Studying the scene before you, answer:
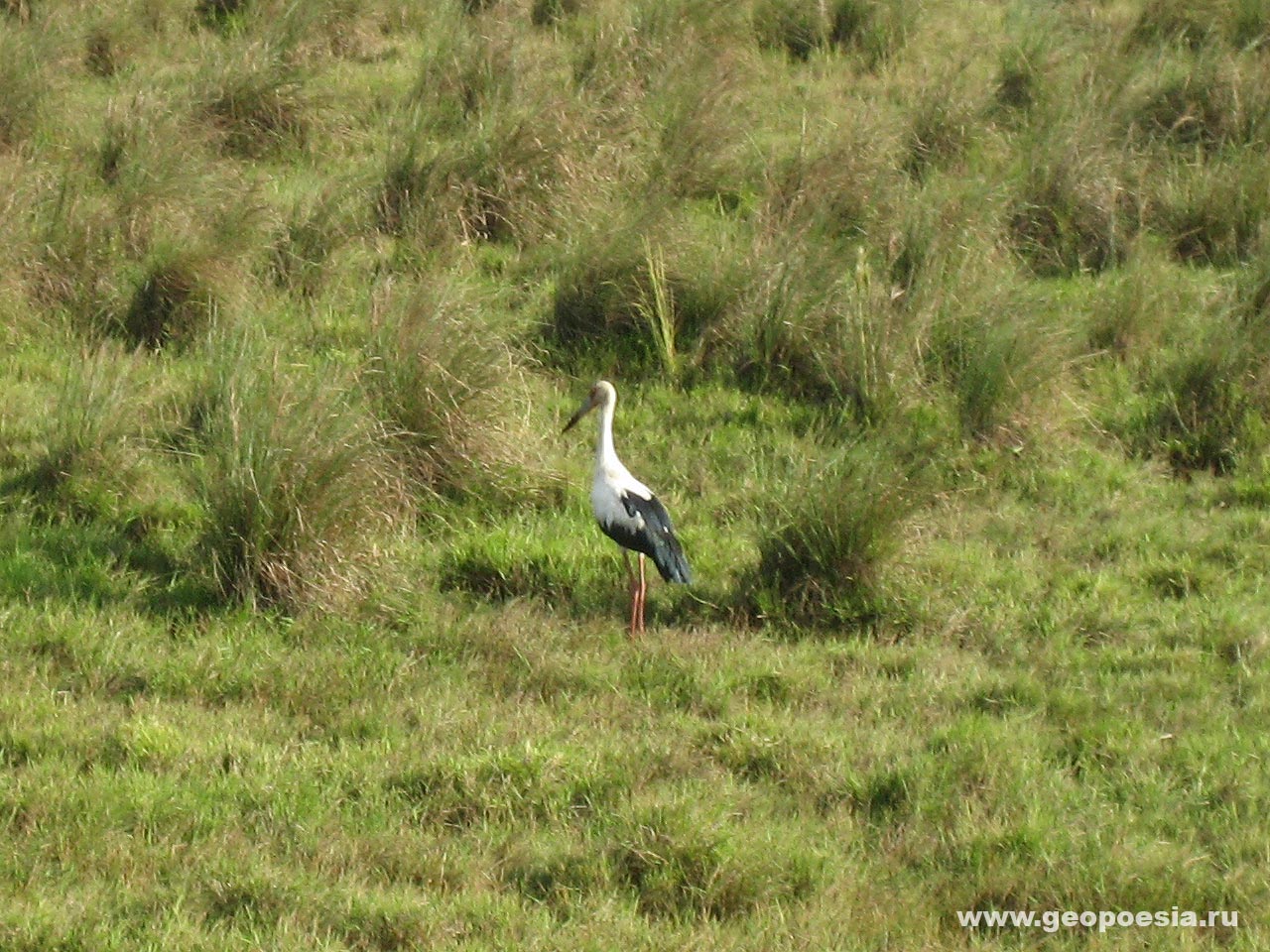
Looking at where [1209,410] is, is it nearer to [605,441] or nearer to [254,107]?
[605,441]

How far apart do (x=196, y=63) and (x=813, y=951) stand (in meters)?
8.09

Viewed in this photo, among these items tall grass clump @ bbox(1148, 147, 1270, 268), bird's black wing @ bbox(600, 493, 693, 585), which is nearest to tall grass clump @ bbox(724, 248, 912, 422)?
bird's black wing @ bbox(600, 493, 693, 585)

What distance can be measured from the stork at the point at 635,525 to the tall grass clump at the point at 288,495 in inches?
34.5

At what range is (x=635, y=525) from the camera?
686cm

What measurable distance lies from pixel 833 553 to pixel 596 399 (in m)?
1.34

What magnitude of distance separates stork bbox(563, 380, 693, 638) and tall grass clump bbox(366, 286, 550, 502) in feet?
2.07

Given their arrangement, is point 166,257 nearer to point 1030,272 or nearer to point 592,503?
point 592,503

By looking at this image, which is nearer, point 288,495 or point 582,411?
point 288,495

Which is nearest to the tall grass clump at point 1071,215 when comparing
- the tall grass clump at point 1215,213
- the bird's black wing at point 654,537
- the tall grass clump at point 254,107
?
the tall grass clump at point 1215,213

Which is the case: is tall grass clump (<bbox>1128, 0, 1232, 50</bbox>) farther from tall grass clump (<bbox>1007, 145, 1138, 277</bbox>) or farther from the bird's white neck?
the bird's white neck

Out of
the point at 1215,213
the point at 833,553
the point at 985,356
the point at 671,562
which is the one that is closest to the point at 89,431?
the point at 671,562

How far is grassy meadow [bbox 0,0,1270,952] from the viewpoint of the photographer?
524 cm

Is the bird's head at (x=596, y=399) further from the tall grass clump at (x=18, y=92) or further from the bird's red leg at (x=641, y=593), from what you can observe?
the tall grass clump at (x=18, y=92)

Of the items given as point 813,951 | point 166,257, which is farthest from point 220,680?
point 166,257
